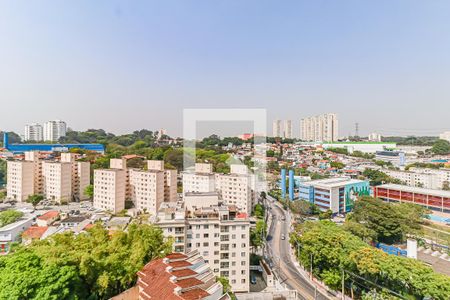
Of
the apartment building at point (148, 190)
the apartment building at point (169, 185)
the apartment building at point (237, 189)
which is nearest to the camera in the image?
the apartment building at point (148, 190)

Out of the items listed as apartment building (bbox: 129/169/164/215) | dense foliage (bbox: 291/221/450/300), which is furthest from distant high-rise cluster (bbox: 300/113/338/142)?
dense foliage (bbox: 291/221/450/300)

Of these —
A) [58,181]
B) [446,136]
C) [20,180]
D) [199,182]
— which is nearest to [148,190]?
[199,182]

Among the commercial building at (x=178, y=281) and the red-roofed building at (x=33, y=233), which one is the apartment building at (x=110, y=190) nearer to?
the red-roofed building at (x=33, y=233)

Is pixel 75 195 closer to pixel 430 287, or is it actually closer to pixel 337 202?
pixel 337 202

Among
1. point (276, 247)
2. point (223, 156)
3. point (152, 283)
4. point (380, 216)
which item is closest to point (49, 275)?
point (152, 283)

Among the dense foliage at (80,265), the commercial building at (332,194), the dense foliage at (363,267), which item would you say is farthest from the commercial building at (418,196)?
the dense foliage at (80,265)

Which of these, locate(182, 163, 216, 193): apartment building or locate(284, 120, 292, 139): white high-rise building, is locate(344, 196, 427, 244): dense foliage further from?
locate(284, 120, 292, 139): white high-rise building
